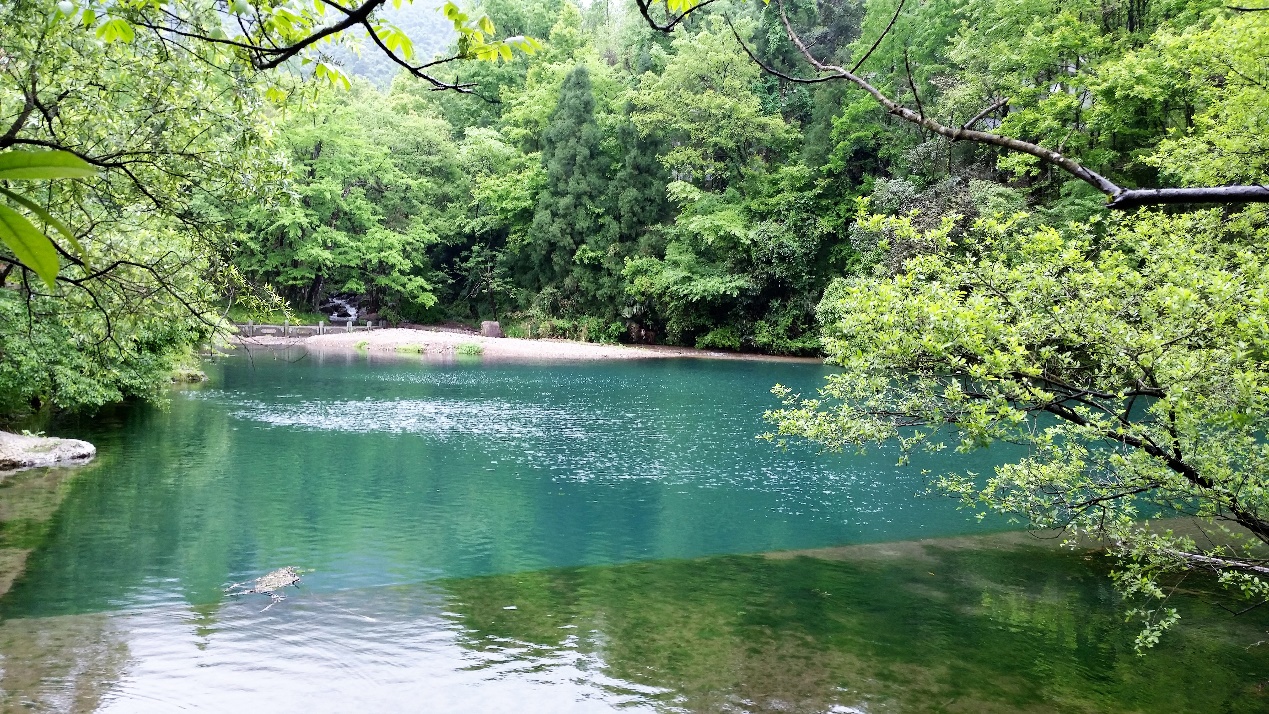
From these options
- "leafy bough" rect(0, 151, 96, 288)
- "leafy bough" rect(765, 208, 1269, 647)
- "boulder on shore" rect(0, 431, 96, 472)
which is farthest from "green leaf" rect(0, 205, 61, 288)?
"boulder on shore" rect(0, 431, 96, 472)

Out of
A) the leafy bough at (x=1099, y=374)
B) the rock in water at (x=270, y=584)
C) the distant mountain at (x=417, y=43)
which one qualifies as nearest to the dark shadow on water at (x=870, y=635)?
the leafy bough at (x=1099, y=374)

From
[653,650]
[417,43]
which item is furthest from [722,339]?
[417,43]

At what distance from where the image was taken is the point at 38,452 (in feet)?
39.9

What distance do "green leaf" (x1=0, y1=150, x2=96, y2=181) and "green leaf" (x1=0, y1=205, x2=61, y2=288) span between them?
0.12 ft

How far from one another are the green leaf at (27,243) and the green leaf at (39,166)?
0.04m

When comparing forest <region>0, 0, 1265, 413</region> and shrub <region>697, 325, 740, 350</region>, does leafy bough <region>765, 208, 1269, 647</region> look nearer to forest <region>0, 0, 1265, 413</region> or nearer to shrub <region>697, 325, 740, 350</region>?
forest <region>0, 0, 1265, 413</region>

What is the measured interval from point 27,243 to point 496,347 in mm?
32902

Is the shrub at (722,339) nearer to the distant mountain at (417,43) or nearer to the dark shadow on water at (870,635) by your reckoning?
the dark shadow on water at (870,635)

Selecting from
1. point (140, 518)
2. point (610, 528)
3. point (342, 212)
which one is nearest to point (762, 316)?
point (342, 212)

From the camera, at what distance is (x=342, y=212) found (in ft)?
131

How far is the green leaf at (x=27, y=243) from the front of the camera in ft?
2.42

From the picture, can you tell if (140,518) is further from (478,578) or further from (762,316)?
(762,316)

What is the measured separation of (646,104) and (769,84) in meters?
5.42

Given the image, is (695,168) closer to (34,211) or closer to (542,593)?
(542,593)
